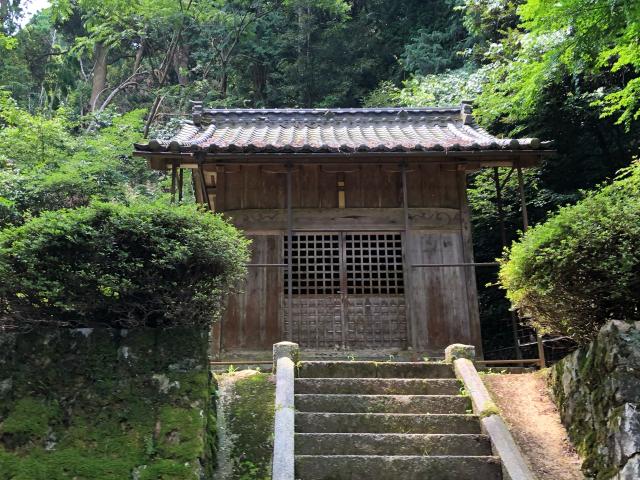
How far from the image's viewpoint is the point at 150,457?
5.09 metres

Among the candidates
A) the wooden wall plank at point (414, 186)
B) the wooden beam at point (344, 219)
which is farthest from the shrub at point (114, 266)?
the wooden wall plank at point (414, 186)

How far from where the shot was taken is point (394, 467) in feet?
18.5

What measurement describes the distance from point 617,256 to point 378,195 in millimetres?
5757

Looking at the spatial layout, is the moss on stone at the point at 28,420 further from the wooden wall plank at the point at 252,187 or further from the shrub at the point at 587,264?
the wooden wall plank at the point at 252,187

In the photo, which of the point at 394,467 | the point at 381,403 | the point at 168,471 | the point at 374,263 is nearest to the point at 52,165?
the point at 374,263

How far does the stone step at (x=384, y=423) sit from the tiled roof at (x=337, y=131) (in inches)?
186

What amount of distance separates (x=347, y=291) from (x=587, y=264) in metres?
5.32

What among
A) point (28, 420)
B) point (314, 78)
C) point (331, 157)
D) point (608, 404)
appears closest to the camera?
point (28, 420)

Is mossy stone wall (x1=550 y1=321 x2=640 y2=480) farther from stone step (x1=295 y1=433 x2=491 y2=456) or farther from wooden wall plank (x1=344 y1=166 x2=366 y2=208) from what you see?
wooden wall plank (x1=344 y1=166 x2=366 y2=208)

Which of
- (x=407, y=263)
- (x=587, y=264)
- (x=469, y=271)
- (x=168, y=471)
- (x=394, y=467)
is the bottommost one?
(x=394, y=467)

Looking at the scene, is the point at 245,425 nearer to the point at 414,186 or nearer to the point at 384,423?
the point at 384,423

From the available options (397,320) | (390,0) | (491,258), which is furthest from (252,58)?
(397,320)

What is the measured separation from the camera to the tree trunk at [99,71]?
2403 centimetres

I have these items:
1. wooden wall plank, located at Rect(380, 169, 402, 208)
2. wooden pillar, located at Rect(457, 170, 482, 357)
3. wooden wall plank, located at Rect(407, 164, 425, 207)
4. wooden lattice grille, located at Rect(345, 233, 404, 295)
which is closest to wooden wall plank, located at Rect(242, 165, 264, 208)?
wooden lattice grille, located at Rect(345, 233, 404, 295)
